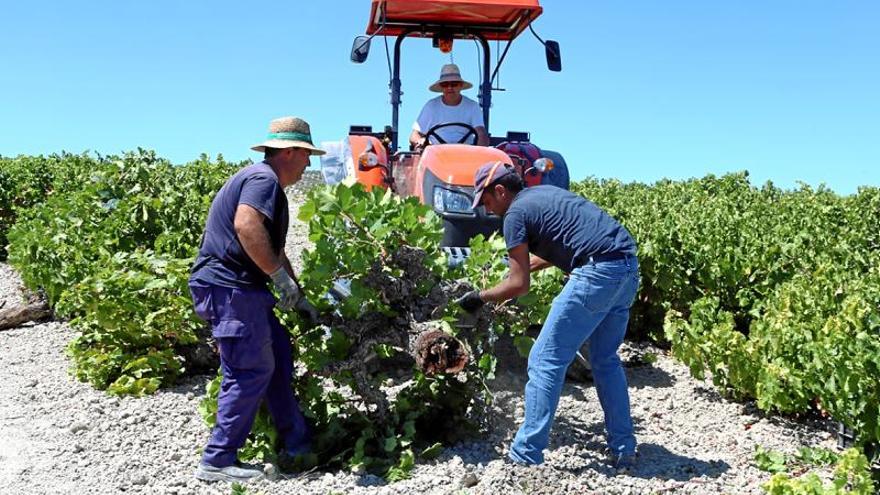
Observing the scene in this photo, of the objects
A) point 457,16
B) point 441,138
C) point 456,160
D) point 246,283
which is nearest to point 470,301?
point 246,283

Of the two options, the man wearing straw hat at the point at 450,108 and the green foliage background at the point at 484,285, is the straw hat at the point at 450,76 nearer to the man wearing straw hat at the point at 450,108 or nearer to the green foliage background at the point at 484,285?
the man wearing straw hat at the point at 450,108

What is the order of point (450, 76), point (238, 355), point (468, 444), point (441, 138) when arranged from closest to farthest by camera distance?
1. point (238, 355)
2. point (468, 444)
3. point (441, 138)
4. point (450, 76)

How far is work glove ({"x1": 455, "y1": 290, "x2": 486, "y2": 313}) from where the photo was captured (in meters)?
4.78

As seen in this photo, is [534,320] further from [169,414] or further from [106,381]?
[106,381]

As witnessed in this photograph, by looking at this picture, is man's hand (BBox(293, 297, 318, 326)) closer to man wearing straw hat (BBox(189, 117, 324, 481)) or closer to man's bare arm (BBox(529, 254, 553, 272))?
man wearing straw hat (BBox(189, 117, 324, 481))

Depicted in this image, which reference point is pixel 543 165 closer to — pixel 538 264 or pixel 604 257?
pixel 538 264

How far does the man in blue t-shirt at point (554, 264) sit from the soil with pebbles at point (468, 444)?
0.27 m

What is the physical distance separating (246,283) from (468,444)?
1.54 meters

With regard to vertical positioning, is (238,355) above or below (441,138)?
below

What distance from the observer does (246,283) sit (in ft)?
15.3

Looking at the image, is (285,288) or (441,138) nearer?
(285,288)

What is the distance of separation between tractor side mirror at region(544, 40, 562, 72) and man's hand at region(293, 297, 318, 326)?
442 cm

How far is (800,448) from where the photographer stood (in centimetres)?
516

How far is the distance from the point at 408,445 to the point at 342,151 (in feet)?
14.3
